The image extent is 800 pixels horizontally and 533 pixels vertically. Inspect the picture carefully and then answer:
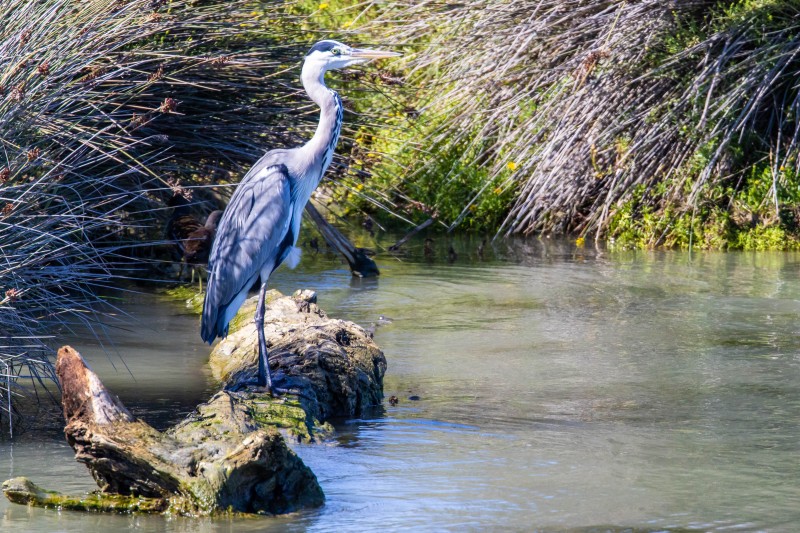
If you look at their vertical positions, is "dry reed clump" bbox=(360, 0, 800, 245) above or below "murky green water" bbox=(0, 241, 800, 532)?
above

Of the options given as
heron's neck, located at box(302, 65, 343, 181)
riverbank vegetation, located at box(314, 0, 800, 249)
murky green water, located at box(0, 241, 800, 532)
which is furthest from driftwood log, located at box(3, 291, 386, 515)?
riverbank vegetation, located at box(314, 0, 800, 249)

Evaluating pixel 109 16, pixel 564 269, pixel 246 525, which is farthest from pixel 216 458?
pixel 564 269

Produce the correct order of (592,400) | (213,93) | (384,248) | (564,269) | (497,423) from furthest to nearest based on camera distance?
(384,248) < (564,269) < (213,93) < (592,400) < (497,423)

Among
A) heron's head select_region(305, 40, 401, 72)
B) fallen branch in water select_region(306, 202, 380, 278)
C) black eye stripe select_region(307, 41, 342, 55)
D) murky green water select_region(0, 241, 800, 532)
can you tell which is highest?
black eye stripe select_region(307, 41, 342, 55)

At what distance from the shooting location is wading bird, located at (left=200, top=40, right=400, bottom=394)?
5707mm

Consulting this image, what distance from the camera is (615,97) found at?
434 inches

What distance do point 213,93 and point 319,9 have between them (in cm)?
689

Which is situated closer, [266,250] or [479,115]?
[266,250]

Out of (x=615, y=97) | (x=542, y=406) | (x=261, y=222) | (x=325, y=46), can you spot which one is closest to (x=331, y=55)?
(x=325, y=46)

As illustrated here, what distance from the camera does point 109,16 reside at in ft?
21.8

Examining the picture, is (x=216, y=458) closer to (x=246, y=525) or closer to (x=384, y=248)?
(x=246, y=525)

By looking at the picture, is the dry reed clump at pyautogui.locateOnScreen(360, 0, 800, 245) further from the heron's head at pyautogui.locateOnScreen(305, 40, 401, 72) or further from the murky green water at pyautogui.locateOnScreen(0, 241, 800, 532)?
the heron's head at pyautogui.locateOnScreen(305, 40, 401, 72)

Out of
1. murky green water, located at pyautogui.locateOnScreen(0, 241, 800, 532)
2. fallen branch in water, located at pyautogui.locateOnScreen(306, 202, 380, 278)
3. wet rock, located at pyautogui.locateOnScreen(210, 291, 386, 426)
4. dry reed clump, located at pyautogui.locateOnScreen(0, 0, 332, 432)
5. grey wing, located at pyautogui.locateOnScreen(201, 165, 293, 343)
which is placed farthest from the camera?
fallen branch in water, located at pyautogui.locateOnScreen(306, 202, 380, 278)

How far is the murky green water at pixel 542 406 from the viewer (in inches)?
154
